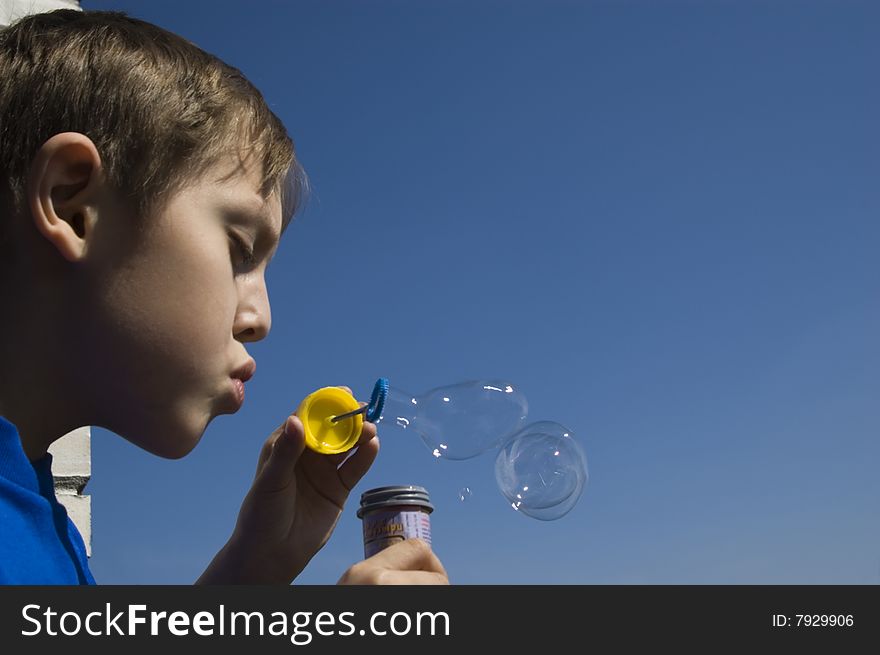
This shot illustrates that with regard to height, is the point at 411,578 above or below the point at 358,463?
below

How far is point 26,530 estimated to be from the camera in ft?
4.83

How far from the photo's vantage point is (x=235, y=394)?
1.68m

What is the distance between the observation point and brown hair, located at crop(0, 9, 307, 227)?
5.21 ft

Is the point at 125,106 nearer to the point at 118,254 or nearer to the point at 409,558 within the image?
the point at 118,254

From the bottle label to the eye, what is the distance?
53 cm

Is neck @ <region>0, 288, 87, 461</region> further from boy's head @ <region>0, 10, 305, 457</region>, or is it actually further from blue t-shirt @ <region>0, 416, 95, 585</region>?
blue t-shirt @ <region>0, 416, 95, 585</region>

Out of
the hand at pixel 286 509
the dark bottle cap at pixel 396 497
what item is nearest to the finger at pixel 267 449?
the hand at pixel 286 509

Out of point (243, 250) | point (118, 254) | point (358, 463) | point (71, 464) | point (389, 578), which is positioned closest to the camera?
point (389, 578)

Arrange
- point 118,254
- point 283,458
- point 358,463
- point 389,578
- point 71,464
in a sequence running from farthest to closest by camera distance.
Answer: point 71,464
point 358,463
point 283,458
point 118,254
point 389,578

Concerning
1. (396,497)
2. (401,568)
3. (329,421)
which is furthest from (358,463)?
(401,568)

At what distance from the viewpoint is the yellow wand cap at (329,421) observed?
6.19 feet

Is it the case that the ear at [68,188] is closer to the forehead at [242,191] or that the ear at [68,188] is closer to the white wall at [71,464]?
the forehead at [242,191]

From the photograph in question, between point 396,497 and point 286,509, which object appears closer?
point 396,497

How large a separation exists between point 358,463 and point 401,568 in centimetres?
60
